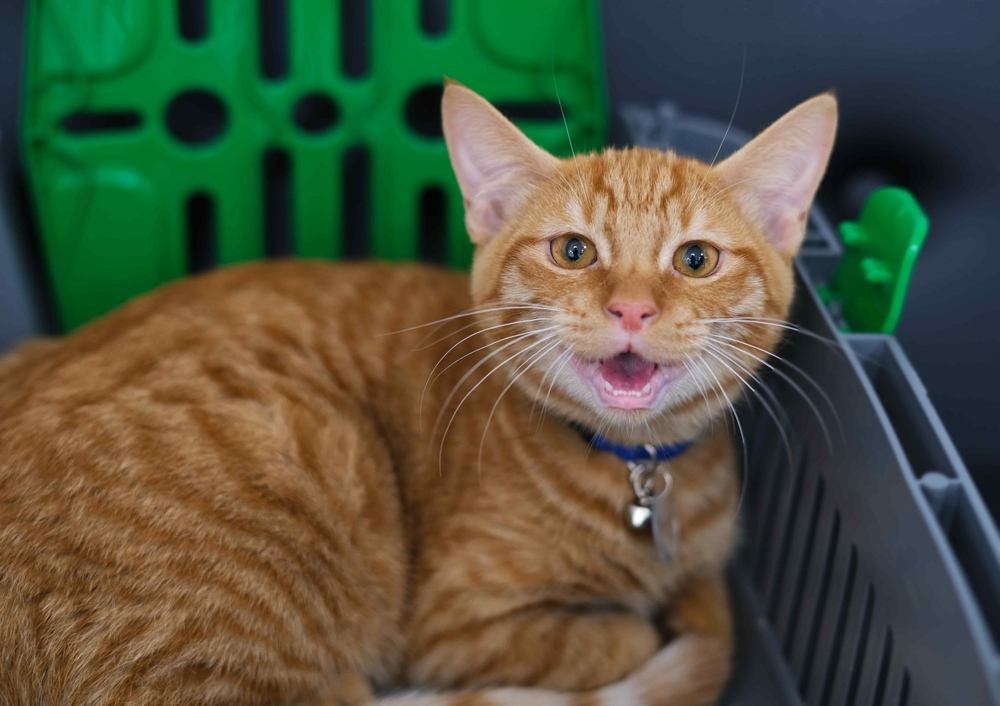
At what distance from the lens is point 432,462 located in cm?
177

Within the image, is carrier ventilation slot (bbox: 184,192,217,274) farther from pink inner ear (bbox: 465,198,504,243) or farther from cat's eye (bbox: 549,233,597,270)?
Result: cat's eye (bbox: 549,233,597,270)

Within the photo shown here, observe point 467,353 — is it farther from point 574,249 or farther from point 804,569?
point 804,569

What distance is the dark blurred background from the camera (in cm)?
A: 210

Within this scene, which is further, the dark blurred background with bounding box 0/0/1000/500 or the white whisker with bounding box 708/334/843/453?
the dark blurred background with bounding box 0/0/1000/500

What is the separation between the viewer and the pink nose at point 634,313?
1366mm

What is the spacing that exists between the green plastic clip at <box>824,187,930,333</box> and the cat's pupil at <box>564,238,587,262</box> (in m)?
0.46

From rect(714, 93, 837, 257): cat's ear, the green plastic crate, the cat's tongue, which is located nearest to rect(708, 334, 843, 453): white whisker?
the cat's tongue

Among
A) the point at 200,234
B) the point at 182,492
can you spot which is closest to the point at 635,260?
the point at 182,492

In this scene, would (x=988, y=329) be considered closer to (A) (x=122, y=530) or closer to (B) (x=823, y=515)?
(B) (x=823, y=515)

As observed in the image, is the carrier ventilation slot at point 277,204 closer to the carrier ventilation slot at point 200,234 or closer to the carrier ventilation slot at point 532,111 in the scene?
the carrier ventilation slot at point 200,234

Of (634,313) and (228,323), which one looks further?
(228,323)

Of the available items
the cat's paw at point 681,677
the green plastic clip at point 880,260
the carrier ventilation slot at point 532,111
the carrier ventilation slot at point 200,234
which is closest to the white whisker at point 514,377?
the cat's paw at point 681,677

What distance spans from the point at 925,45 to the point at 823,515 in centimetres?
110

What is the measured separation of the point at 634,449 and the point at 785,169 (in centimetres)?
52
